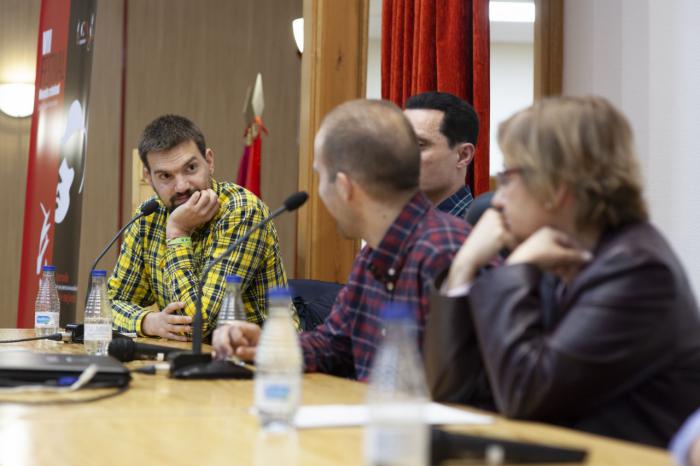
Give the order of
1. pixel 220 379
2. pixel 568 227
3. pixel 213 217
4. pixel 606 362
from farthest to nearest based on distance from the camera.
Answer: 1. pixel 213 217
2. pixel 220 379
3. pixel 568 227
4. pixel 606 362

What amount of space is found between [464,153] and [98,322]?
119cm

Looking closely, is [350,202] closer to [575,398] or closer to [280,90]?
[575,398]

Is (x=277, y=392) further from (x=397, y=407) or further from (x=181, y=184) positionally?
(x=181, y=184)

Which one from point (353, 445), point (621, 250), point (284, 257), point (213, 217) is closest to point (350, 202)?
point (621, 250)

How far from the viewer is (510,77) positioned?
6613 millimetres

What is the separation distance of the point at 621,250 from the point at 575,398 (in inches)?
8.3

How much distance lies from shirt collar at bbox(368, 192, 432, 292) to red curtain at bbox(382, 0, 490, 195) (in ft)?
4.77

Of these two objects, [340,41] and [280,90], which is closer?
[340,41]

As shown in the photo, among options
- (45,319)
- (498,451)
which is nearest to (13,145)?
(45,319)

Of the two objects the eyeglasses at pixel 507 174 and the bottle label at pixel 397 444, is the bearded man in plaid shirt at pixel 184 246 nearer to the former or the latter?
the eyeglasses at pixel 507 174

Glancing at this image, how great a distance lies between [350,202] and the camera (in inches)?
70.5

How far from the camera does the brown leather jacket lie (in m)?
1.20

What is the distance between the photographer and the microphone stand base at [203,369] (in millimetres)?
1759

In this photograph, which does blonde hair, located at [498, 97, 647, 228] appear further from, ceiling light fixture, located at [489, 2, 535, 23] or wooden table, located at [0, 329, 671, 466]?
ceiling light fixture, located at [489, 2, 535, 23]
